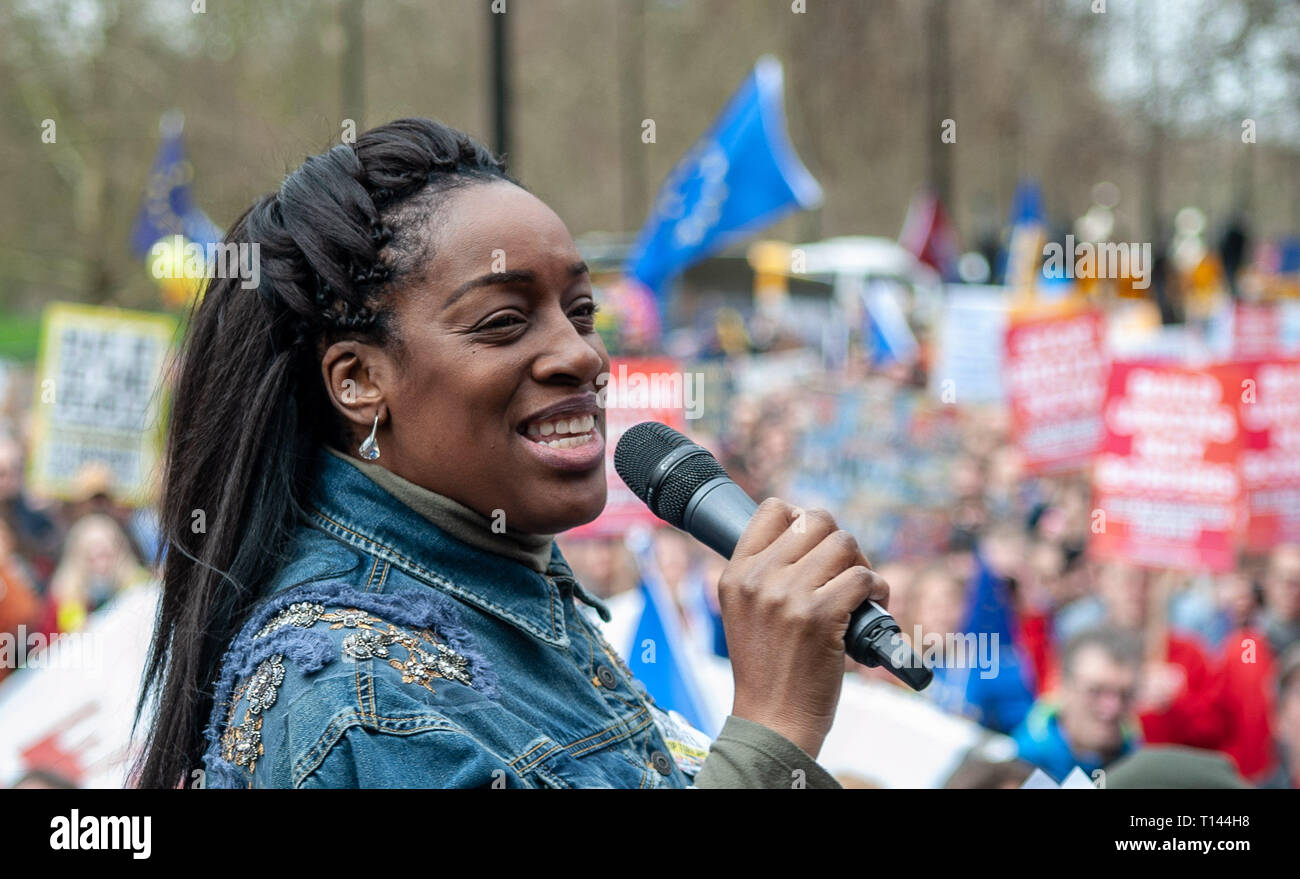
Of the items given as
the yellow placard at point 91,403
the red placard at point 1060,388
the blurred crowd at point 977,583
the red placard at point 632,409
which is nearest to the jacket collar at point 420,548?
the blurred crowd at point 977,583

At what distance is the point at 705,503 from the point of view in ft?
5.74

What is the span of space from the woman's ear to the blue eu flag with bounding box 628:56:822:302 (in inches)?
232

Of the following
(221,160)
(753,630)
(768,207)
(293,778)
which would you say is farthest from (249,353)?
(221,160)

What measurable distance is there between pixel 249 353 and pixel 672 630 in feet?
10.6

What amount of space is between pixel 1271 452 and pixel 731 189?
119 inches

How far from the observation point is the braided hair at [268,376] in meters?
Answer: 1.67

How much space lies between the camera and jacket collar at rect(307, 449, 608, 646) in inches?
64.9

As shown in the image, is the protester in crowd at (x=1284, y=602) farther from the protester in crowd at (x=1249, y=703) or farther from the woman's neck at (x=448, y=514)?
the woman's neck at (x=448, y=514)

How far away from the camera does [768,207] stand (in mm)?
7473

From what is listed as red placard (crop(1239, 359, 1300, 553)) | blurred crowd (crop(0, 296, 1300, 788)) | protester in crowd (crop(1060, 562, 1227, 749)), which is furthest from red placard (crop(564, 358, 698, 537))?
red placard (crop(1239, 359, 1300, 553))

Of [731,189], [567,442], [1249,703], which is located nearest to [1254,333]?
[1249,703]

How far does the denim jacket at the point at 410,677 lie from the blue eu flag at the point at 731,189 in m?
5.90
